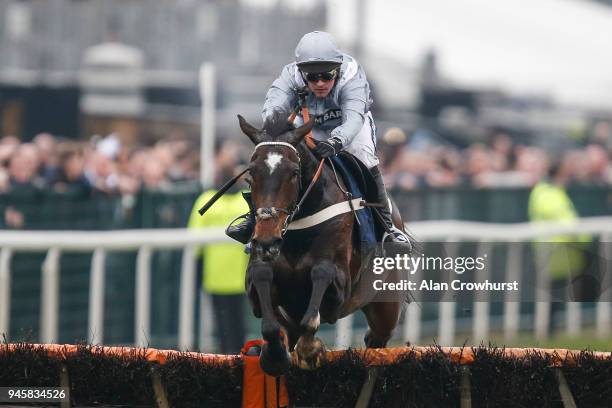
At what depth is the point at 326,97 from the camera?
789cm

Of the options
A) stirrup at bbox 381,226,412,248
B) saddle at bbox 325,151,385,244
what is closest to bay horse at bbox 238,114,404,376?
saddle at bbox 325,151,385,244

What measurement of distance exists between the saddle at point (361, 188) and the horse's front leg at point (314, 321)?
1.59ft

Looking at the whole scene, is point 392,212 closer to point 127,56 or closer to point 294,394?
point 294,394

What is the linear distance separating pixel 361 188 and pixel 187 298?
11.6 feet

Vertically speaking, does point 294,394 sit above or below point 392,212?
below

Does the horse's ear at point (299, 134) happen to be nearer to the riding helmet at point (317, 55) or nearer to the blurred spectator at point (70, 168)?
the riding helmet at point (317, 55)

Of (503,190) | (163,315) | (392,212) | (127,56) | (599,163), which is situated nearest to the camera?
(392,212)

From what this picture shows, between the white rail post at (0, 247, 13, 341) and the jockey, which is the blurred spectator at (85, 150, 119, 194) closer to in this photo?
the white rail post at (0, 247, 13, 341)

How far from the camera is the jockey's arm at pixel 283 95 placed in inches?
302

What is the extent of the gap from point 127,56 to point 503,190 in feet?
16.2

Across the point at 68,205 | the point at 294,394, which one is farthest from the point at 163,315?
the point at 294,394

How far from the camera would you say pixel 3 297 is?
1033cm

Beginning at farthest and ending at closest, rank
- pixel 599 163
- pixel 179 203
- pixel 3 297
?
1. pixel 599 163
2. pixel 179 203
3. pixel 3 297

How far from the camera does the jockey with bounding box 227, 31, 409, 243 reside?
24.9 feet
